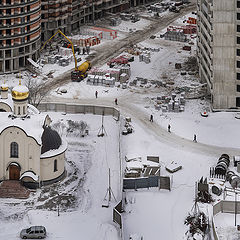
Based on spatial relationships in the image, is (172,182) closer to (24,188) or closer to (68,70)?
(24,188)

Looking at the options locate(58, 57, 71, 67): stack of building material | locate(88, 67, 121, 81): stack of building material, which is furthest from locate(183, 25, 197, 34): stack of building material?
locate(88, 67, 121, 81): stack of building material

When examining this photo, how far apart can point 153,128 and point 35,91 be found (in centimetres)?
2469

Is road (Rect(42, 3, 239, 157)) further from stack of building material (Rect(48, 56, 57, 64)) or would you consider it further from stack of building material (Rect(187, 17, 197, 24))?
stack of building material (Rect(187, 17, 197, 24))

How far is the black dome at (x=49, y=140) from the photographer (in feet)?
308

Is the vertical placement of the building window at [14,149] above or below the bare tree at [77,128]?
above

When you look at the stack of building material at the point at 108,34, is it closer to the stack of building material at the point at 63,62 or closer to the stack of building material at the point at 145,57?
the stack of building material at the point at 145,57

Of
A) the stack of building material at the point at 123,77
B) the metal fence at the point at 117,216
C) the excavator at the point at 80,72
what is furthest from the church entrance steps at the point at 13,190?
the stack of building material at the point at 123,77

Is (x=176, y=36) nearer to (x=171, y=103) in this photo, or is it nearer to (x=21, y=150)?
(x=171, y=103)

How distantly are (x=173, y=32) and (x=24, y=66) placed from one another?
1893 inches

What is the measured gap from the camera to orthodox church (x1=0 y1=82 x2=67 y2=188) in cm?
9212

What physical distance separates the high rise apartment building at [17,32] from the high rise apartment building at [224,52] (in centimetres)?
4132

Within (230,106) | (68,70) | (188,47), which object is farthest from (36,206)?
(188,47)

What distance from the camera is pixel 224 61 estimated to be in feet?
392

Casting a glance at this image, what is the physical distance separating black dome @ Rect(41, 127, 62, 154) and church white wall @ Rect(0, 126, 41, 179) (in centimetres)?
176
